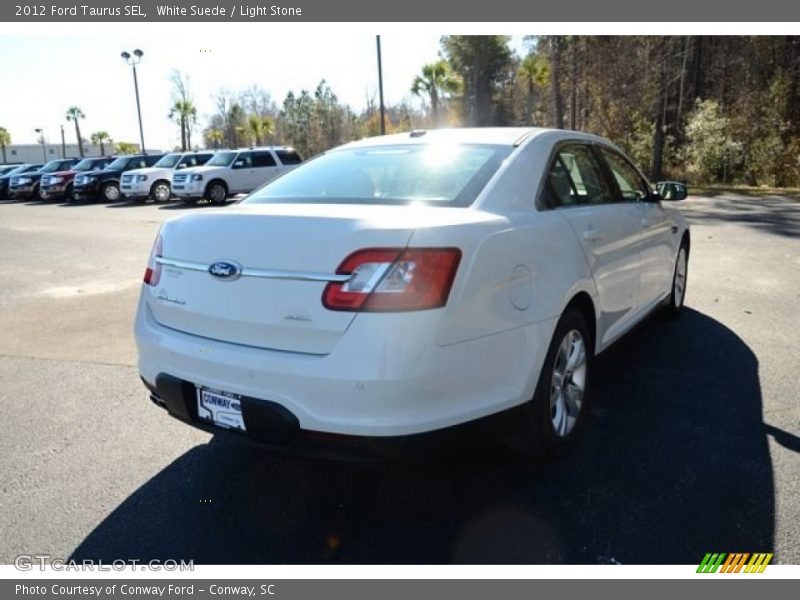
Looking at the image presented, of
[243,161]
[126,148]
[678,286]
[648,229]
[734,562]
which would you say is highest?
[126,148]

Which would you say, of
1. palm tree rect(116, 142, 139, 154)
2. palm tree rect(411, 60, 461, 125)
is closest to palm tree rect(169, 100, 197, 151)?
palm tree rect(411, 60, 461, 125)

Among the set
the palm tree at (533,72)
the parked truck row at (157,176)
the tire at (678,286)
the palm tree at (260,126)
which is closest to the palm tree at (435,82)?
the palm tree at (533,72)

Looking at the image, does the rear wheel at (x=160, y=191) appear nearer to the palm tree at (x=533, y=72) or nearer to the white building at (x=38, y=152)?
the palm tree at (x=533, y=72)

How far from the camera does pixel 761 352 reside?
4.85 m

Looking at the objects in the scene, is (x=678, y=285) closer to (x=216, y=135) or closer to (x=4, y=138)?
(x=216, y=135)

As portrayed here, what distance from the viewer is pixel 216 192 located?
837 inches

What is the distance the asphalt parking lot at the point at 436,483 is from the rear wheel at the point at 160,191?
20.3m

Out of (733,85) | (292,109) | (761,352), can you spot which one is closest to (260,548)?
(761,352)

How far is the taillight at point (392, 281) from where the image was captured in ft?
7.69

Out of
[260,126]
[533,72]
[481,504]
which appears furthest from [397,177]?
[260,126]

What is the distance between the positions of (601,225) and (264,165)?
19.8 meters

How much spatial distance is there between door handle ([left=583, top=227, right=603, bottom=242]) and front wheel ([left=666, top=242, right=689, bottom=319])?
2215 millimetres

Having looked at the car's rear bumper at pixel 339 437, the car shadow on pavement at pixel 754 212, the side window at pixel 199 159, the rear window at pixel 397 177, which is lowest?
the car shadow on pavement at pixel 754 212

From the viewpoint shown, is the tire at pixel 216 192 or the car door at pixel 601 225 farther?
the tire at pixel 216 192
